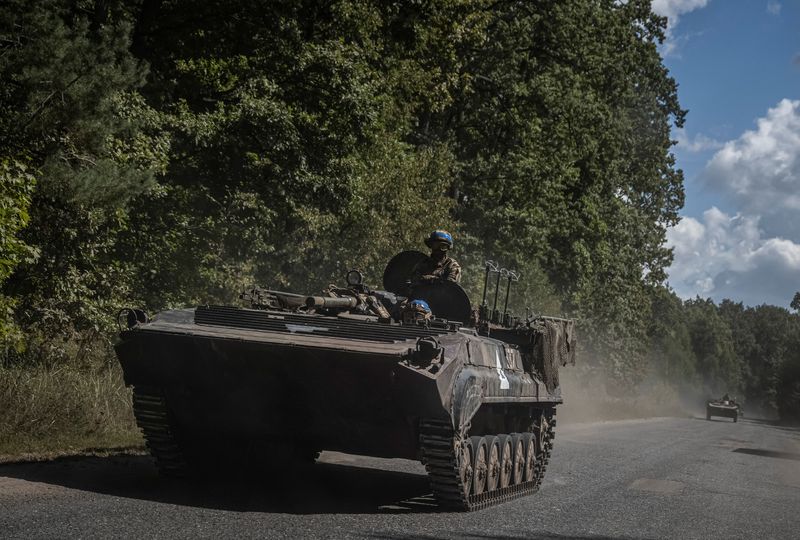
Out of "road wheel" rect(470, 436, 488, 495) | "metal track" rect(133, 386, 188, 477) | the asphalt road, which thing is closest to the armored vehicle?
the asphalt road

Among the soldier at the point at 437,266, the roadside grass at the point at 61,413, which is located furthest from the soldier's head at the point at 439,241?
the roadside grass at the point at 61,413

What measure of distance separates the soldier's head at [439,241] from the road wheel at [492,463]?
8.98 feet

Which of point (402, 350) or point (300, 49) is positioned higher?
point (300, 49)

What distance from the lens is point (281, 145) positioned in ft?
65.7

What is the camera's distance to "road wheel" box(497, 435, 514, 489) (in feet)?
41.7

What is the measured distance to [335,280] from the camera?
24172 mm

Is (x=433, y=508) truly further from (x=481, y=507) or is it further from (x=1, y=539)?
(x=1, y=539)

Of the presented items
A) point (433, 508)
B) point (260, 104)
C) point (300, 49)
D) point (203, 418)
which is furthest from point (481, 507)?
point (300, 49)

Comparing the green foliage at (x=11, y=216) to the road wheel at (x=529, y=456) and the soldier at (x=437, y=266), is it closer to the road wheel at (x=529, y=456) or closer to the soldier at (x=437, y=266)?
the soldier at (x=437, y=266)

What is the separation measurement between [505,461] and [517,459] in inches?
28.1

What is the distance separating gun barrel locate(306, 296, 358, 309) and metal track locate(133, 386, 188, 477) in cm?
194

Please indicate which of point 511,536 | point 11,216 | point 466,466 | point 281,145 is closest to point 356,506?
point 466,466

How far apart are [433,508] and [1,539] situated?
475 centimetres

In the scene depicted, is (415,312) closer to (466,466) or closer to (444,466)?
(466,466)
